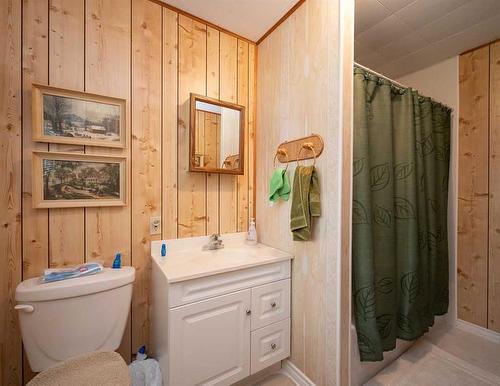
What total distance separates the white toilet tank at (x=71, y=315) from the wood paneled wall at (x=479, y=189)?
274 cm

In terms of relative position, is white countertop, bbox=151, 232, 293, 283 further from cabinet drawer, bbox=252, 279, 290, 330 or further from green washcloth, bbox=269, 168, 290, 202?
green washcloth, bbox=269, 168, 290, 202

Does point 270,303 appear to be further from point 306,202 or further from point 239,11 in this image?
point 239,11

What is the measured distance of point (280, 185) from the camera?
1.52 metres

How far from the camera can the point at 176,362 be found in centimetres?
110

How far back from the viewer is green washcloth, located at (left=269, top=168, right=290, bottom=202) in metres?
1.52

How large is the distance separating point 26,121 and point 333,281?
181cm

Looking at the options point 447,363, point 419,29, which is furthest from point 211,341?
point 419,29

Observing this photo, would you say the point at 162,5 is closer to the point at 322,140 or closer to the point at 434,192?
the point at 322,140

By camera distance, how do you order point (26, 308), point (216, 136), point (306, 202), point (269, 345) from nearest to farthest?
point (26, 308)
point (306, 202)
point (269, 345)
point (216, 136)

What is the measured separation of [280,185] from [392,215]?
0.78 meters

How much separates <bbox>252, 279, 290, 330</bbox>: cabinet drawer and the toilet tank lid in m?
0.72

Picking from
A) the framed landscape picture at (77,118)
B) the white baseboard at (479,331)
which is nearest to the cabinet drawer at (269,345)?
the framed landscape picture at (77,118)

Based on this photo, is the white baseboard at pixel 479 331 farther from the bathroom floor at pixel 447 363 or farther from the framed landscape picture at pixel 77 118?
the framed landscape picture at pixel 77 118

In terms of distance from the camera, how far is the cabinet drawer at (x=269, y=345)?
4.41 feet
